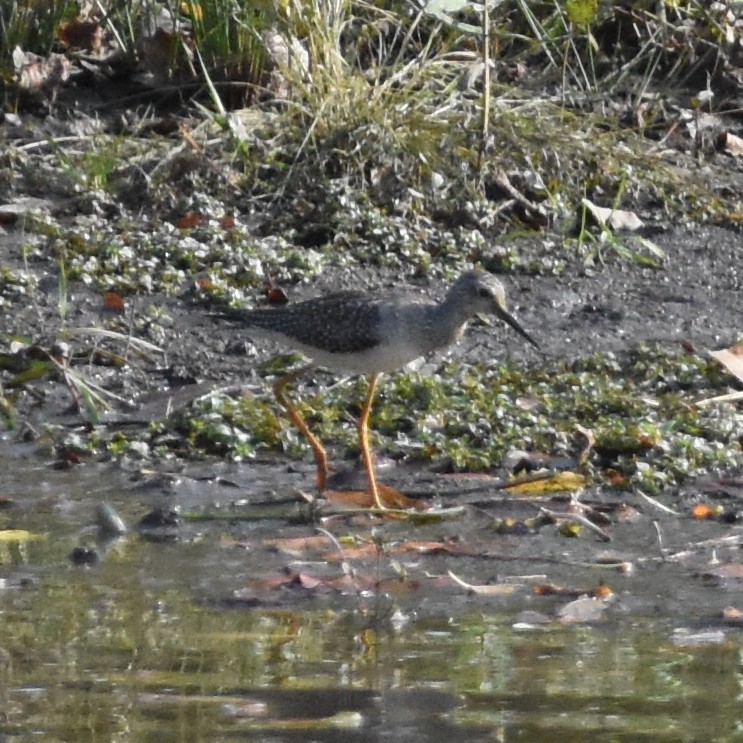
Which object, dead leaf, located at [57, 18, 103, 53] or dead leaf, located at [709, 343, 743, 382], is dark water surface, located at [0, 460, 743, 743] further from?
dead leaf, located at [57, 18, 103, 53]

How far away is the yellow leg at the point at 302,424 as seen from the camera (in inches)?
264

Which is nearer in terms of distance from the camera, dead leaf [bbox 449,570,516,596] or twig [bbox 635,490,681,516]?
dead leaf [bbox 449,570,516,596]

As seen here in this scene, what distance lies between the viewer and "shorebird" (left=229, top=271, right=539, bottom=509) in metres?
6.97

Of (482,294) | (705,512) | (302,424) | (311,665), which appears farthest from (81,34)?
(311,665)

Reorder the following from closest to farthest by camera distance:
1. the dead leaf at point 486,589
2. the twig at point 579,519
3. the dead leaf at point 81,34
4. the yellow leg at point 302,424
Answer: the dead leaf at point 486,589 → the twig at point 579,519 → the yellow leg at point 302,424 → the dead leaf at point 81,34

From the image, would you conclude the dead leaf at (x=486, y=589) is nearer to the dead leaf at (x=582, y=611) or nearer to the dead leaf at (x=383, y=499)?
the dead leaf at (x=582, y=611)

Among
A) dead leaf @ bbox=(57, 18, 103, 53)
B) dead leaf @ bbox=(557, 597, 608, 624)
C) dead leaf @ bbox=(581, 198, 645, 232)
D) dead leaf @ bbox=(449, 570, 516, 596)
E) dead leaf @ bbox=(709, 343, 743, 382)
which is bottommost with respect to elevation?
dead leaf @ bbox=(581, 198, 645, 232)

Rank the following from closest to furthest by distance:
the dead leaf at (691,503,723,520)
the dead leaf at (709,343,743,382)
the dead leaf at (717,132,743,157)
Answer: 1. the dead leaf at (691,503,723,520)
2. the dead leaf at (709,343,743,382)
3. the dead leaf at (717,132,743,157)

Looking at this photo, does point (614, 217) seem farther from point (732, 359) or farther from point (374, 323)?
point (374, 323)

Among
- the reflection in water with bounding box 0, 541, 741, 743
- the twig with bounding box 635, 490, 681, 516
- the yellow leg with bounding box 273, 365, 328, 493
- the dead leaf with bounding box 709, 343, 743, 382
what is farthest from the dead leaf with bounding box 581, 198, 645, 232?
the reflection in water with bounding box 0, 541, 741, 743

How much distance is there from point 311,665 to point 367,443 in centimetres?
201

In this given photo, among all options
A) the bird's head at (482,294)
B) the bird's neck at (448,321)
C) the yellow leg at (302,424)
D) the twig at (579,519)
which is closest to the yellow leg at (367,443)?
the yellow leg at (302,424)

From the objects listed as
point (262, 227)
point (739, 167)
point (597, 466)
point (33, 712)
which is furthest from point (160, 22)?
point (33, 712)

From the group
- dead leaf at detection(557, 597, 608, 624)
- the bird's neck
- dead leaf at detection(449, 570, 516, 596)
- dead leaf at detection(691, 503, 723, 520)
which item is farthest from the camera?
the bird's neck
